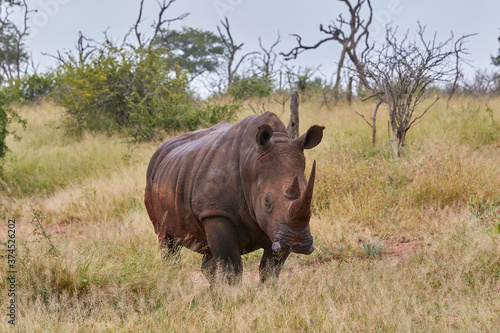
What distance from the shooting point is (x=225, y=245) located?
392cm

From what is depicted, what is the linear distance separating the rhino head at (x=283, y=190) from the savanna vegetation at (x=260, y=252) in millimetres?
468

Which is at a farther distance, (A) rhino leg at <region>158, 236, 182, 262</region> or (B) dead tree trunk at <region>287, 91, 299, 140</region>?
(B) dead tree trunk at <region>287, 91, 299, 140</region>

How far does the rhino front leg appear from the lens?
12.8ft

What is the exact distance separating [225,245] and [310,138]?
0.94 metres

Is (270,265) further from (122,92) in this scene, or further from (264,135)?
(122,92)


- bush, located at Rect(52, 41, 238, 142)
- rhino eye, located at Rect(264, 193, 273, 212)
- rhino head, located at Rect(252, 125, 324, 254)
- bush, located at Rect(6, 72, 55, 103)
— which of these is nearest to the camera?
rhino head, located at Rect(252, 125, 324, 254)

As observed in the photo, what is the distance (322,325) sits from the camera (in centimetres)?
328

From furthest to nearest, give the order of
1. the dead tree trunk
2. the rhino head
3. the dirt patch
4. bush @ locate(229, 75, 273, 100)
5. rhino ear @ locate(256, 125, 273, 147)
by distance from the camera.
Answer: bush @ locate(229, 75, 273, 100), the dead tree trunk, the dirt patch, rhino ear @ locate(256, 125, 273, 147), the rhino head

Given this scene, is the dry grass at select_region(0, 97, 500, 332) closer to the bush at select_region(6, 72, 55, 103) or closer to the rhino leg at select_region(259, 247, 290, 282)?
the rhino leg at select_region(259, 247, 290, 282)

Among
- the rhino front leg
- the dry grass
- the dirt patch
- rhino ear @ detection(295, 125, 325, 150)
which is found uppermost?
rhino ear @ detection(295, 125, 325, 150)

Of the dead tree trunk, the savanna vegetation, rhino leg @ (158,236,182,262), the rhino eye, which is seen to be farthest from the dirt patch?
the dead tree trunk

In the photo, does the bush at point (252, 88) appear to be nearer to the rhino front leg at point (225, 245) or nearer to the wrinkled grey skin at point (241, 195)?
the wrinkled grey skin at point (241, 195)

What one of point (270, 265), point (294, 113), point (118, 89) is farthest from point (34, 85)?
point (270, 265)

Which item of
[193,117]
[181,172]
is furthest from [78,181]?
[181,172]
